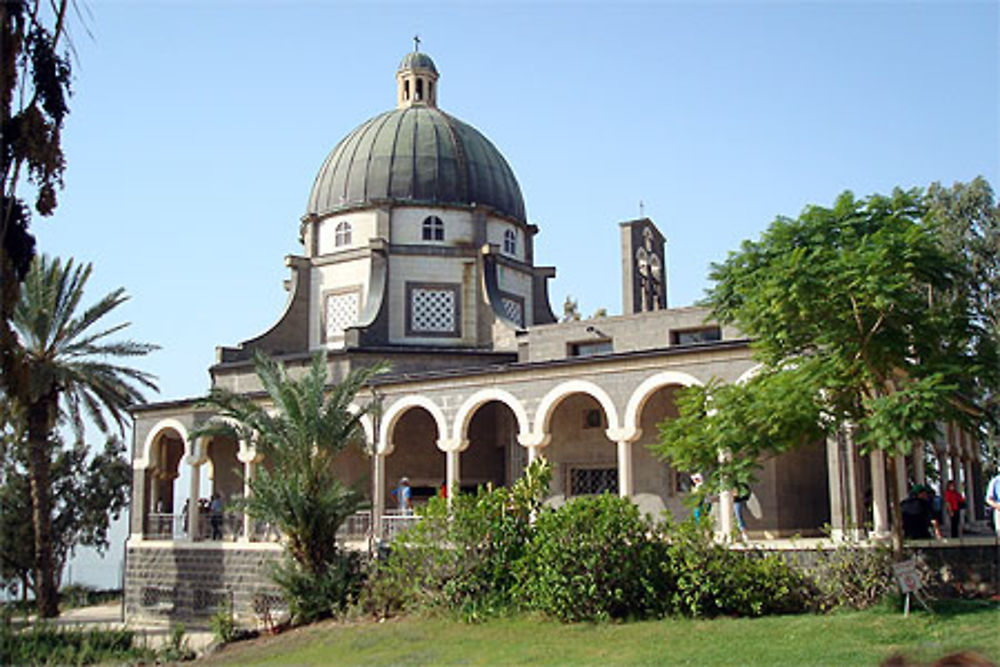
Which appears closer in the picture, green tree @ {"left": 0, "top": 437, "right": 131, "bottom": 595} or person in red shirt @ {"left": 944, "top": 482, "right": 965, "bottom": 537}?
person in red shirt @ {"left": 944, "top": 482, "right": 965, "bottom": 537}

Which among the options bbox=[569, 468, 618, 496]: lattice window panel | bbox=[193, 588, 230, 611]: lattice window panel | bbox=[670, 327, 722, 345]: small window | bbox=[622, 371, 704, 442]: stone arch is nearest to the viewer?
bbox=[622, 371, 704, 442]: stone arch

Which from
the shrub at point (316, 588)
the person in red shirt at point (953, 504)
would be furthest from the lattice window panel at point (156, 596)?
the person in red shirt at point (953, 504)

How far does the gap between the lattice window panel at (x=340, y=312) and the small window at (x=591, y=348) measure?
8.40m

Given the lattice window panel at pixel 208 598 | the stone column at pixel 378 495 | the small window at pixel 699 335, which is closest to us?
the stone column at pixel 378 495

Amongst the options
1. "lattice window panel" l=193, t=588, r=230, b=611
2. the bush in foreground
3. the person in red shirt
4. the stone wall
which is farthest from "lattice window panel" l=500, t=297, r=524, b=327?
the person in red shirt

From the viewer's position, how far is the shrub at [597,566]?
18.1 meters

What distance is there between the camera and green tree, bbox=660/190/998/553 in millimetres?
15906

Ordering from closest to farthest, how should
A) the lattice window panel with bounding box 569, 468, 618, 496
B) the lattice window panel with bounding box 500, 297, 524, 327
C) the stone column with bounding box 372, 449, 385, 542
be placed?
1. the stone column with bounding box 372, 449, 385, 542
2. the lattice window panel with bounding box 569, 468, 618, 496
3. the lattice window panel with bounding box 500, 297, 524, 327

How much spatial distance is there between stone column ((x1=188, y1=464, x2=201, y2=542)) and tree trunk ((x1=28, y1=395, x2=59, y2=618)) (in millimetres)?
3917

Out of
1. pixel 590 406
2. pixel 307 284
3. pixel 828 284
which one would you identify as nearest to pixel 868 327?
pixel 828 284

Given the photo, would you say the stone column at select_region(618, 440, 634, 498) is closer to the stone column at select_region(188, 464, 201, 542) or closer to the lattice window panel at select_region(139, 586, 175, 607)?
the stone column at select_region(188, 464, 201, 542)

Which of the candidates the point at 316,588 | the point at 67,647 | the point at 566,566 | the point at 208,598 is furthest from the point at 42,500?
the point at 566,566

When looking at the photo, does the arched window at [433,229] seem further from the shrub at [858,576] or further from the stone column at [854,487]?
the shrub at [858,576]

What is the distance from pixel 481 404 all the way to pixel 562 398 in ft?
7.96
